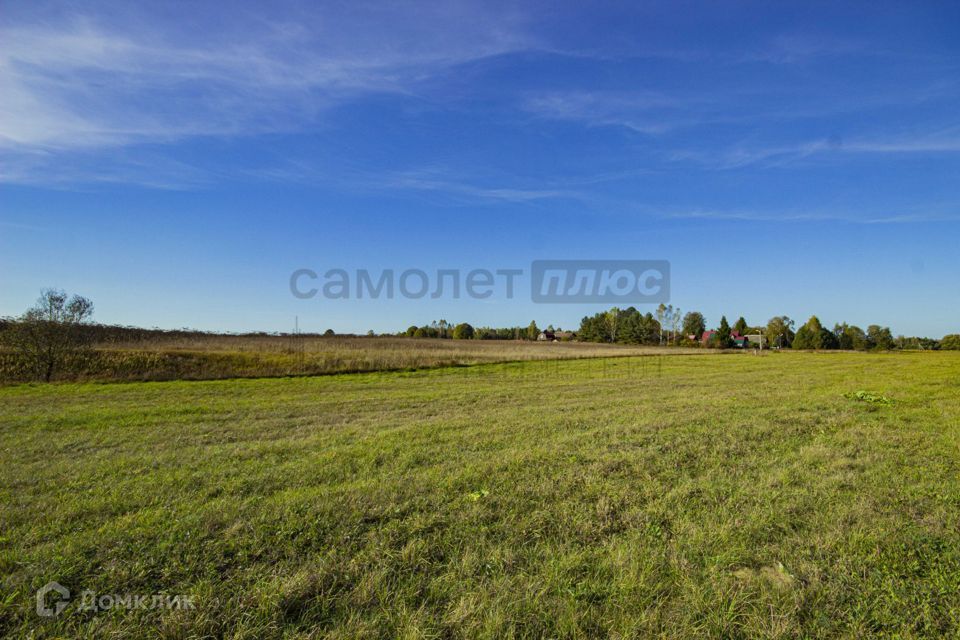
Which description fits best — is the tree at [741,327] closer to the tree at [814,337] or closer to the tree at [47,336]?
the tree at [814,337]

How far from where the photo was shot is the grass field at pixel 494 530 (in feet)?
10.2

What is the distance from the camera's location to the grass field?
3.11 meters

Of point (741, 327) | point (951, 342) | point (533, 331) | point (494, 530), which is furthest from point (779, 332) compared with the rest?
point (494, 530)

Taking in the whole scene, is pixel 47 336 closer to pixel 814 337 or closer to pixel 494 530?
pixel 494 530

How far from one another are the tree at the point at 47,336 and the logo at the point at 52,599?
26.5 meters

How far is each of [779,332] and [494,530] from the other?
119m

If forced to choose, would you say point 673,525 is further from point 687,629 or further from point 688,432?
point 688,432

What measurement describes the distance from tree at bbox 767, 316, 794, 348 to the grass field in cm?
10325

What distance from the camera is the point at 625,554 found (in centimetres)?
386

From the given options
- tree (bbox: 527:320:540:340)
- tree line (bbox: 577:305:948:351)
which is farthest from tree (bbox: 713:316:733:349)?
tree (bbox: 527:320:540:340)

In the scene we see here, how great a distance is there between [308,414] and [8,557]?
782cm

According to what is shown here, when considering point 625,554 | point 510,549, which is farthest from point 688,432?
point 510,549

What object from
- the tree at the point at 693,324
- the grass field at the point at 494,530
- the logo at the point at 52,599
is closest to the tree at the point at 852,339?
the tree at the point at 693,324

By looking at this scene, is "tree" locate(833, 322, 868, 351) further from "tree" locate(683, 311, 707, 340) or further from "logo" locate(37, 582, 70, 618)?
"logo" locate(37, 582, 70, 618)
